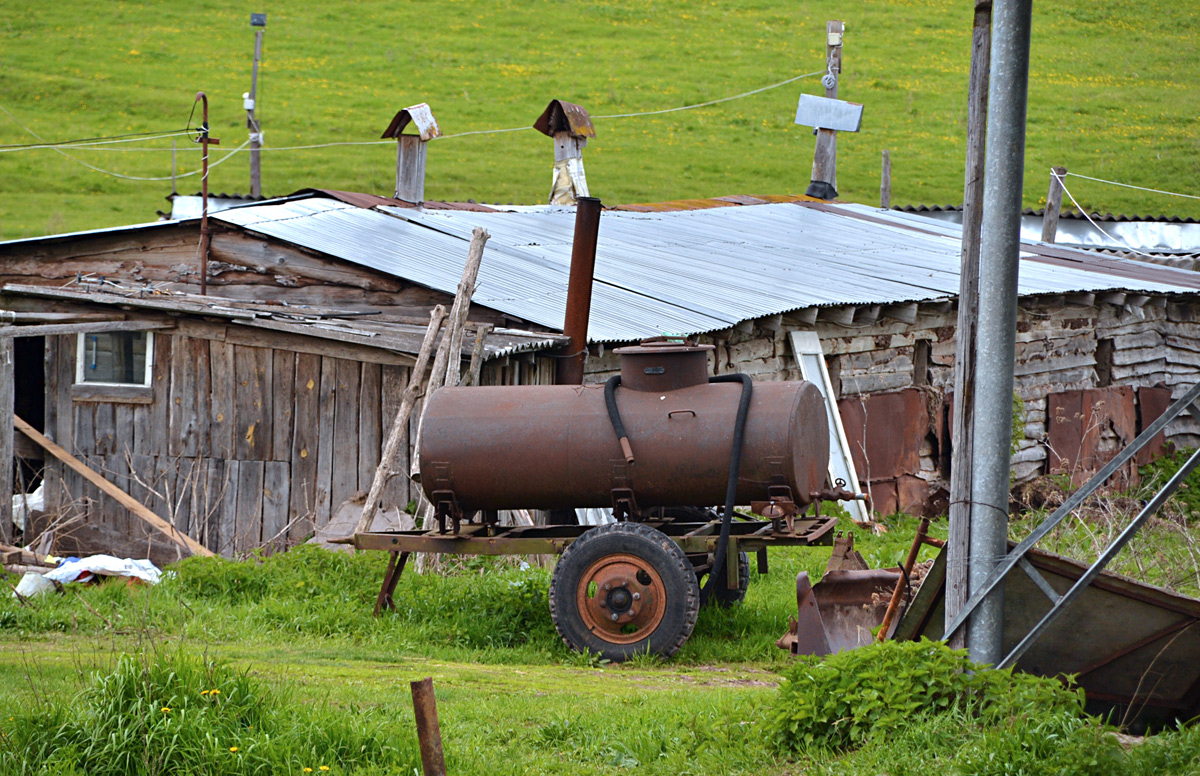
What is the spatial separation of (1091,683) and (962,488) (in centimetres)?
108

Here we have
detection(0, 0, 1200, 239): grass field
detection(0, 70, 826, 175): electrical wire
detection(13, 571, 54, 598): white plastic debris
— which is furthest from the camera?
detection(0, 0, 1200, 239): grass field

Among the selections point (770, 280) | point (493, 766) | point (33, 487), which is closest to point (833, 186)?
point (770, 280)

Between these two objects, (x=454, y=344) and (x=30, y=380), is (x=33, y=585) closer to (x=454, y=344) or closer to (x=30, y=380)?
(x=454, y=344)

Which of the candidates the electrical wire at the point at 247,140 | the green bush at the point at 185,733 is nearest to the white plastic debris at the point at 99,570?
the green bush at the point at 185,733

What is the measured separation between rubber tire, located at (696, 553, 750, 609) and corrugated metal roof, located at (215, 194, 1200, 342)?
2667mm

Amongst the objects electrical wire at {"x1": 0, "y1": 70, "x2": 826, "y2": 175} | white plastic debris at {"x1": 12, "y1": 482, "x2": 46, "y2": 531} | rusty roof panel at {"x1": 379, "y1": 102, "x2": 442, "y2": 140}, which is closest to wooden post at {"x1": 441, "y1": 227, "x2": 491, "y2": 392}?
white plastic debris at {"x1": 12, "y1": 482, "x2": 46, "y2": 531}

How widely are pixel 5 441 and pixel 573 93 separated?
116ft

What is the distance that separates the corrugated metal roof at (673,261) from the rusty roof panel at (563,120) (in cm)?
127

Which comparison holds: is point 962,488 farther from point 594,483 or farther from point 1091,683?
point 594,483

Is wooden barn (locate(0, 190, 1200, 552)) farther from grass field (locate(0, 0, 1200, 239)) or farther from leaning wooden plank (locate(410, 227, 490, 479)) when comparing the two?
grass field (locate(0, 0, 1200, 239))

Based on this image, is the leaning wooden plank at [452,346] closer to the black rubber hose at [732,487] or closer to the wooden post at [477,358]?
the wooden post at [477,358]

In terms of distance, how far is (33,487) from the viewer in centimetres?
1207

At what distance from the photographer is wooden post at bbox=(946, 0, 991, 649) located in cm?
583

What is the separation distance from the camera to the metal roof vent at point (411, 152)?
15.7 metres
